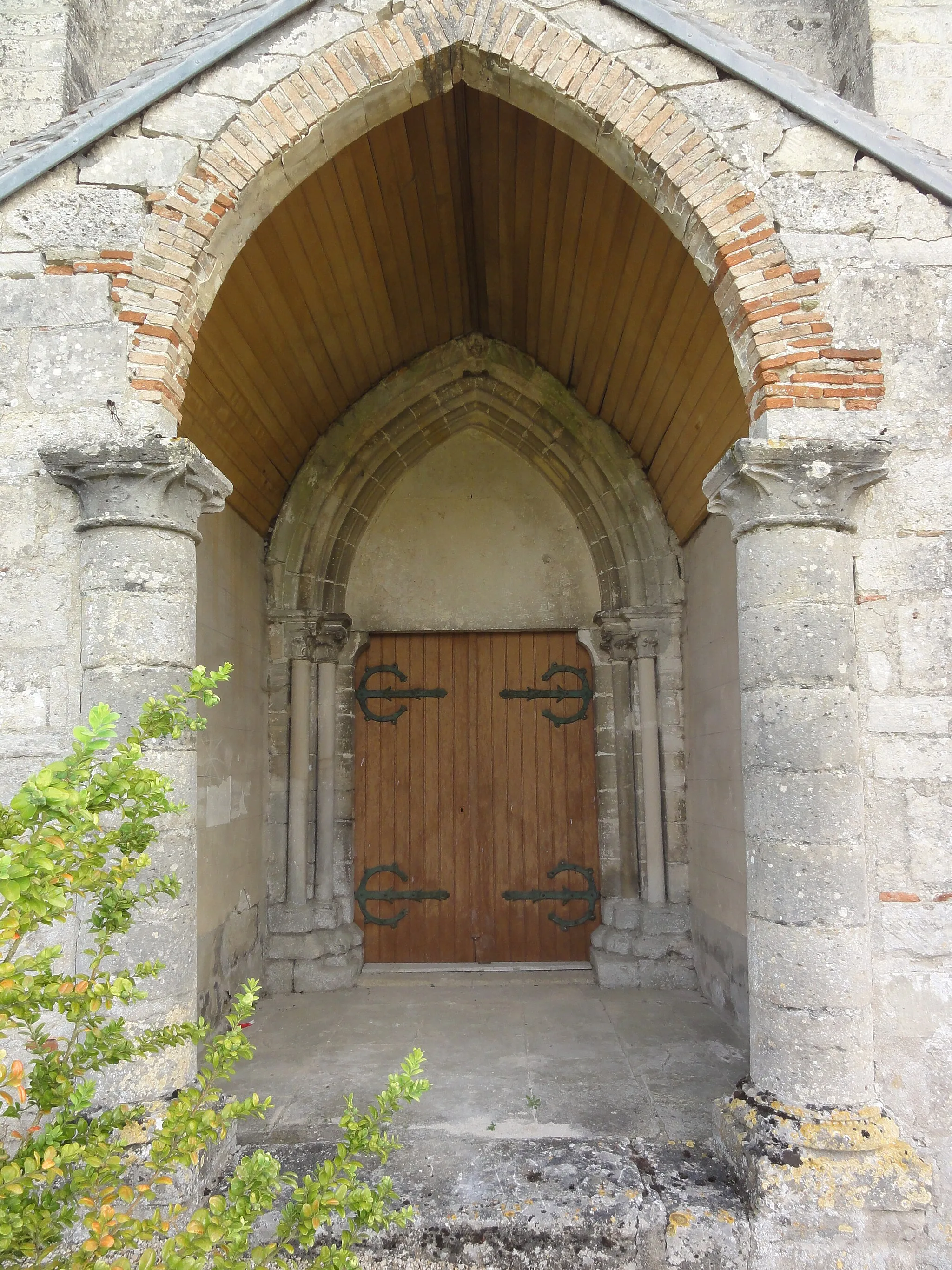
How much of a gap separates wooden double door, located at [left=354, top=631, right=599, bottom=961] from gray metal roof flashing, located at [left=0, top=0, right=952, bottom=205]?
11.1 feet

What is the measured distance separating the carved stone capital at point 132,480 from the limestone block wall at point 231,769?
1225 mm

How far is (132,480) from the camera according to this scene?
2.88m

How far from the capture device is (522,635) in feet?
19.2

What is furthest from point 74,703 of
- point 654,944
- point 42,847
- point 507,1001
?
point 654,944

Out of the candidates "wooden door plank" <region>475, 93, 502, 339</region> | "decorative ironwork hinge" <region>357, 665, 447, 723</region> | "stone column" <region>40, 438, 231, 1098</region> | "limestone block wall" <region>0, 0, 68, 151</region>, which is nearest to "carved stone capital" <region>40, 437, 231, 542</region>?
"stone column" <region>40, 438, 231, 1098</region>

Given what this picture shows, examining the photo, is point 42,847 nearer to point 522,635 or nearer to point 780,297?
point 780,297

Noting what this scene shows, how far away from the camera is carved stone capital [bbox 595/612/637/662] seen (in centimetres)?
550

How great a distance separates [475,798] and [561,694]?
2.94 feet

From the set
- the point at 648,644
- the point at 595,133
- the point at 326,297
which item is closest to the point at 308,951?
the point at 648,644

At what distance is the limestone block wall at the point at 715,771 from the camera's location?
427 cm

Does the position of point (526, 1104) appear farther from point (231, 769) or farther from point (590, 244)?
point (590, 244)

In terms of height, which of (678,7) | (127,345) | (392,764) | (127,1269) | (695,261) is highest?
(678,7)

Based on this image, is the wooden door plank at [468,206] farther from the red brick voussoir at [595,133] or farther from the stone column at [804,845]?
the stone column at [804,845]

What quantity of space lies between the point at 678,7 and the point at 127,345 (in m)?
2.36
